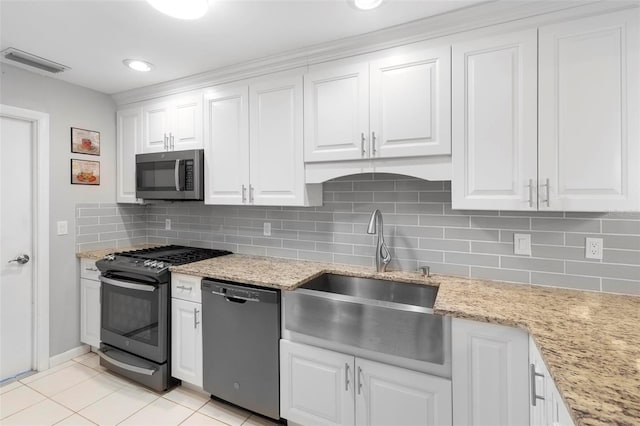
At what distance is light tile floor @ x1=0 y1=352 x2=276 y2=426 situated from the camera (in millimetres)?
1971

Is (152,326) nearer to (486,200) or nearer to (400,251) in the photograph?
(400,251)

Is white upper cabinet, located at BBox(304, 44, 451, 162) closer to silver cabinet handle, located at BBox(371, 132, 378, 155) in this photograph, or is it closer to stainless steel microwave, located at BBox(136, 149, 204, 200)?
silver cabinet handle, located at BBox(371, 132, 378, 155)

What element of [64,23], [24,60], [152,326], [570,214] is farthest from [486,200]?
[24,60]

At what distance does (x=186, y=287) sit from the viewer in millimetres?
2178

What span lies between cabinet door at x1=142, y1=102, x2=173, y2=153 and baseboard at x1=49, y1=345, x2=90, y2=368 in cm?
189

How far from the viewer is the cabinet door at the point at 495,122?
1.54m

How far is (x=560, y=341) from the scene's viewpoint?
1029mm

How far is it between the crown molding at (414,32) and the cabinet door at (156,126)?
285mm

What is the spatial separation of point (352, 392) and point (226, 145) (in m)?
1.92

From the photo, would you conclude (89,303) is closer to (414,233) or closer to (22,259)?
(22,259)

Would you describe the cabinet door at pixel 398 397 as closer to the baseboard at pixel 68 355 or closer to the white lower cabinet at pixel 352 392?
the white lower cabinet at pixel 352 392

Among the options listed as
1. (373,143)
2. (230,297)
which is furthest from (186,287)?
(373,143)

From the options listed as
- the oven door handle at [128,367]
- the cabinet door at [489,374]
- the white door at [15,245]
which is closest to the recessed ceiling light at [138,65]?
the white door at [15,245]

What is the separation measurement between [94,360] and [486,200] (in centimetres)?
337
